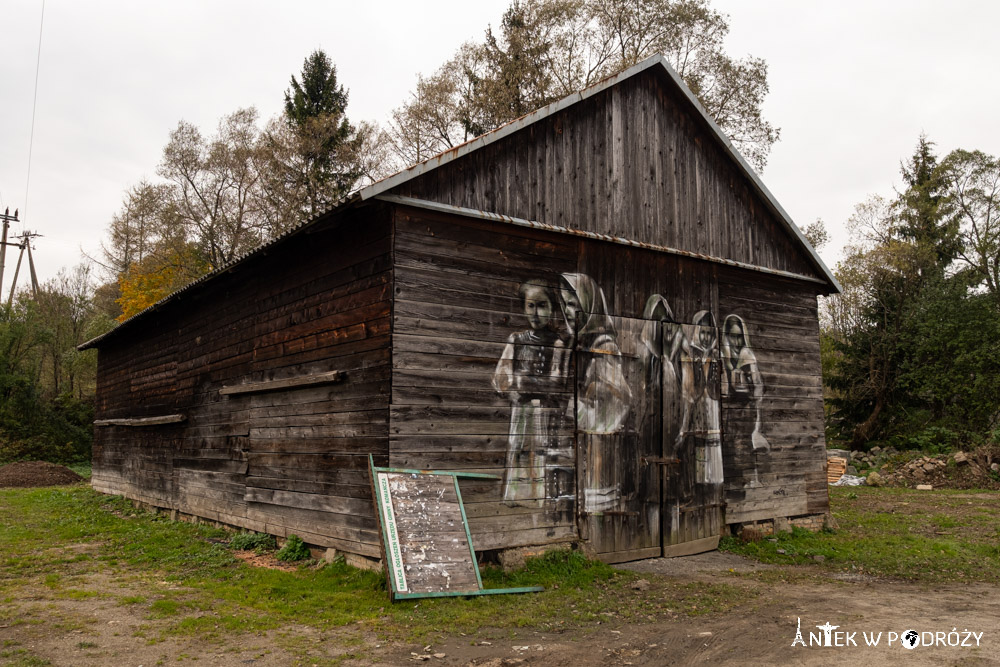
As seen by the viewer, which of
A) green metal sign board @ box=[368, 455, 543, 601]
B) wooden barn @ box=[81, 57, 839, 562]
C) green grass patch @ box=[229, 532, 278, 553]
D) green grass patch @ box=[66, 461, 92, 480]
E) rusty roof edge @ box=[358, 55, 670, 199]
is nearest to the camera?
green metal sign board @ box=[368, 455, 543, 601]

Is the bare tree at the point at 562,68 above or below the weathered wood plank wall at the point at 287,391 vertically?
above

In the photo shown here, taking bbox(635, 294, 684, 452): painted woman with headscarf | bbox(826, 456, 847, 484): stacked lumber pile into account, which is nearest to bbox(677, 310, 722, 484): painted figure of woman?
bbox(635, 294, 684, 452): painted woman with headscarf

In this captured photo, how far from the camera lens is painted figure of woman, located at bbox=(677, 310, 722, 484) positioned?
33.0 feet

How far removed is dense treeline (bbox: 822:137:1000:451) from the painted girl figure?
18769mm

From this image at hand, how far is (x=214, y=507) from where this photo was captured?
38.2ft

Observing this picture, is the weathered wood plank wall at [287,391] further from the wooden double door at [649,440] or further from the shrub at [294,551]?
the wooden double door at [649,440]

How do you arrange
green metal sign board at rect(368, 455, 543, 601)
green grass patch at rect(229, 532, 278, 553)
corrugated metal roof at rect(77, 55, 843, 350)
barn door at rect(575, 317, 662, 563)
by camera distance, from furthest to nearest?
green grass patch at rect(229, 532, 278, 553) → barn door at rect(575, 317, 662, 563) → corrugated metal roof at rect(77, 55, 843, 350) → green metal sign board at rect(368, 455, 543, 601)

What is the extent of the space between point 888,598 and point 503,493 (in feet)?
13.4

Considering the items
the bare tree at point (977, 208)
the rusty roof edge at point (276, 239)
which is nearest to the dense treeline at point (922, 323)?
the bare tree at point (977, 208)

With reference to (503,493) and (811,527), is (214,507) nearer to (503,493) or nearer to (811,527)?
(503,493)

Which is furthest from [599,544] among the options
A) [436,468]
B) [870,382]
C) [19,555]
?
[870,382]

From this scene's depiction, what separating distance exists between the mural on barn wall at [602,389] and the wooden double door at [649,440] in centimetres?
2

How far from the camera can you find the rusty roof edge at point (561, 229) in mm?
7705

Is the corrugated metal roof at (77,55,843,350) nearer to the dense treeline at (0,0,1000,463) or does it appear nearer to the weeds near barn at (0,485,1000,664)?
Answer: the weeds near barn at (0,485,1000,664)
